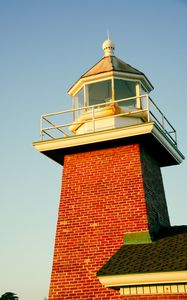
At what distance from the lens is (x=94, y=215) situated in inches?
538

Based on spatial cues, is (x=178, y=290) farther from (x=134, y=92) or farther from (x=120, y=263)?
(x=134, y=92)

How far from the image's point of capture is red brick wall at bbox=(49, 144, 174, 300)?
12906mm

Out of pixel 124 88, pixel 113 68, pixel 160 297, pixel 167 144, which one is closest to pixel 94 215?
pixel 167 144

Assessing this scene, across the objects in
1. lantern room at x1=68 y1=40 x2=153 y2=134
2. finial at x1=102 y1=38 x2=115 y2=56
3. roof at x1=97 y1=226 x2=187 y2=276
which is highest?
finial at x1=102 y1=38 x2=115 y2=56

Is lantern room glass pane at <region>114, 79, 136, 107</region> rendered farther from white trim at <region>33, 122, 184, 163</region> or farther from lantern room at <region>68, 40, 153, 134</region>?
white trim at <region>33, 122, 184, 163</region>

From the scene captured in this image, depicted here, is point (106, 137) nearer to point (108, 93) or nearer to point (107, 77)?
point (107, 77)

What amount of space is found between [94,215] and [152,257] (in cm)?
279

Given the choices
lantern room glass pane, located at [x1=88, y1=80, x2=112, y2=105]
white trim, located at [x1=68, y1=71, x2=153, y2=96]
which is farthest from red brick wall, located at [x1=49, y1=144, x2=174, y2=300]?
white trim, located at [x1=68, y1=71, x2=153, y2=96]

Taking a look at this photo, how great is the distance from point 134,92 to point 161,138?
96.7 inches

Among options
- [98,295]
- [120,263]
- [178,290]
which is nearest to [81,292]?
[98,295]

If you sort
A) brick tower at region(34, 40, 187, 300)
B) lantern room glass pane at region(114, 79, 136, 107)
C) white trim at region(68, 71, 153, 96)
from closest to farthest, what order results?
brick tower at region(34, 40, 187, 300)
white trim at region(68, 71, 153, 96)
lantern room glass pane at region(114, 79, 136, 107)

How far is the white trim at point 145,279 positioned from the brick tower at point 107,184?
34 centimetres

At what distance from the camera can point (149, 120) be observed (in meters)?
13.4

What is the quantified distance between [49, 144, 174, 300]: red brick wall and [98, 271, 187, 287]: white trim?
4.48ft
